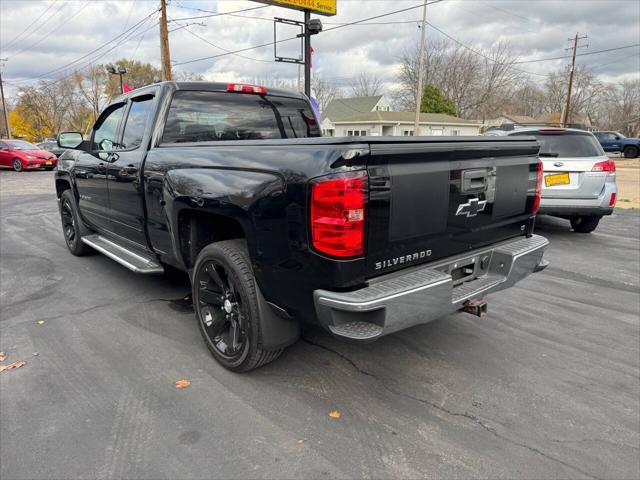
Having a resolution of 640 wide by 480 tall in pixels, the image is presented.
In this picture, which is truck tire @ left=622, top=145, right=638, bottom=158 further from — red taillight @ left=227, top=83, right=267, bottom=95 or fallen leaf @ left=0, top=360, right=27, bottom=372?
fallen leaf @ left=0, top=360, right=27, bottom=372

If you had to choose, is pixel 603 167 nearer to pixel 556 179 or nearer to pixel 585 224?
pixel 556 179

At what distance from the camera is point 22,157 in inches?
812

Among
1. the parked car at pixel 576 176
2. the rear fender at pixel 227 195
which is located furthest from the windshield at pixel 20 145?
the parked car at pixel 576 176

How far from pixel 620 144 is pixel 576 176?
32.2 meters

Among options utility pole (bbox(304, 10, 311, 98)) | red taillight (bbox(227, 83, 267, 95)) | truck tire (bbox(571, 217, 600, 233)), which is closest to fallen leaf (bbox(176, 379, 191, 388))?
red taillight (bbox(227, 83, 267, 95))

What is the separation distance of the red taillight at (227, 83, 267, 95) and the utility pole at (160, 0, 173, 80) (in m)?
20.3

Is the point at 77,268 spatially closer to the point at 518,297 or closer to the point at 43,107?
the point at 518,297

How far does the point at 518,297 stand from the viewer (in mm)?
4590

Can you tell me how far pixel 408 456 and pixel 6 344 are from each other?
124 inches

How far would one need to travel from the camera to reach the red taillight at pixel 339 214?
7.09ft

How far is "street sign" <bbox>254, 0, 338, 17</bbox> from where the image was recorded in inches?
545

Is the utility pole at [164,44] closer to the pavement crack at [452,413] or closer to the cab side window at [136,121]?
the cab side window at [136,121]

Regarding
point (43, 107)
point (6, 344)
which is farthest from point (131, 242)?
point (43, 107)

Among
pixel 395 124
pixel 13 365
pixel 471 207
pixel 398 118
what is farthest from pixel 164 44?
pixel 398 118
